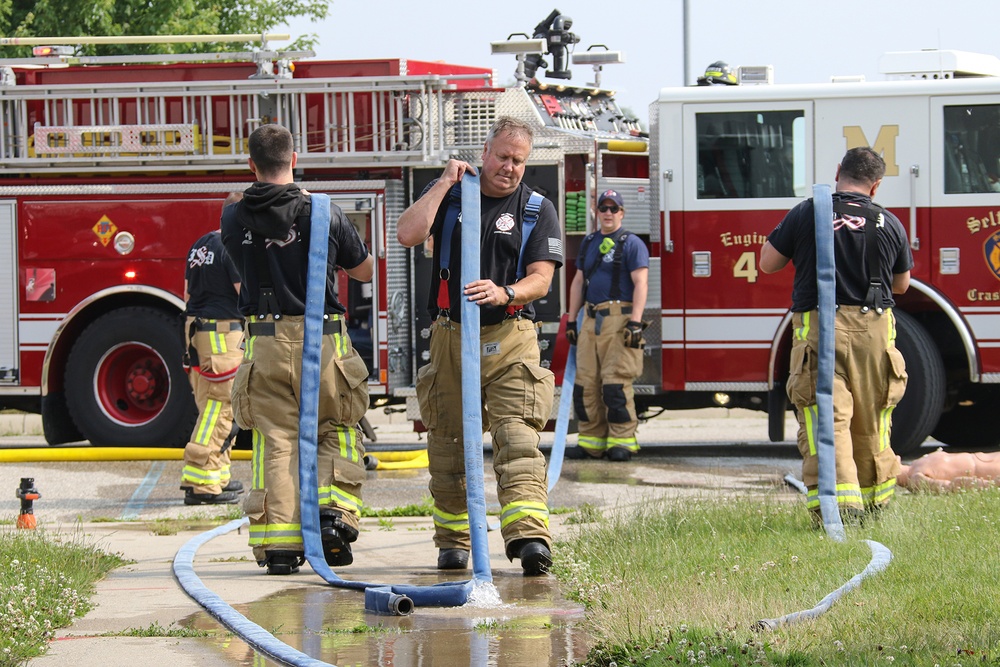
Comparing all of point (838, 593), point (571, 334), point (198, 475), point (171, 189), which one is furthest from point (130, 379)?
point (838, 593)

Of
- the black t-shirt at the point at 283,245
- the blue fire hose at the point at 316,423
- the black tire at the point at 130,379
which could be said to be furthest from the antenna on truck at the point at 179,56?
the blue fire hose at the point at 316,423

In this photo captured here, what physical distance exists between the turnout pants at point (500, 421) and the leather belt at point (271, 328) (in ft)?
1.34


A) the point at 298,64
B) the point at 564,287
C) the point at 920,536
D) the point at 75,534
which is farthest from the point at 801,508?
the point at 298,64

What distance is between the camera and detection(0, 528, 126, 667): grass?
4.34m

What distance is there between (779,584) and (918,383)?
5.19 meters

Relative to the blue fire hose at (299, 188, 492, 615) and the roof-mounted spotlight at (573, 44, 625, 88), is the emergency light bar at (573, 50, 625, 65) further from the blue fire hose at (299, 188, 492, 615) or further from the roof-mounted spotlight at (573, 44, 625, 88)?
the blue fire hose at (299, 188, 492, 615)

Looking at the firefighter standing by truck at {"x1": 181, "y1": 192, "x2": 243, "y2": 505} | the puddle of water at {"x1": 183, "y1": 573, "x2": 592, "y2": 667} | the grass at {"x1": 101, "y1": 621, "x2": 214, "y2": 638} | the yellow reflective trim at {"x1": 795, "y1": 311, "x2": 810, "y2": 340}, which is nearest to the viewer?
the puddle of water at {"x1": 183, "y1": 573, "x2": 592, "y2": 667}

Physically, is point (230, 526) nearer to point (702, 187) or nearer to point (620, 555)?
point (620, 555)

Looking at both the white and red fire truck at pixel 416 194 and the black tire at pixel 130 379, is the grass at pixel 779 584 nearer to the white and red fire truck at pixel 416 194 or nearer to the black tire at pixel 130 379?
the white and red fire truck at pixel 416 194

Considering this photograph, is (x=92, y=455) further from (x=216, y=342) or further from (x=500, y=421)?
(x=500, y=421)

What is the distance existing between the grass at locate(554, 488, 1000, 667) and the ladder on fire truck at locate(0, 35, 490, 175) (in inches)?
170

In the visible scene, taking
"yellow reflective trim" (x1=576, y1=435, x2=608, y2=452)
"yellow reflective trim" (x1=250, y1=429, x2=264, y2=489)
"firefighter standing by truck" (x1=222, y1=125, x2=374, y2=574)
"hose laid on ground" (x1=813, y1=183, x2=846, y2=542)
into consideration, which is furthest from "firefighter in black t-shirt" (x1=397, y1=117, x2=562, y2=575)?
"yellow reflective trim" (x1=576, y1=435, x2=608, y2=452)

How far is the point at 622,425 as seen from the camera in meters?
10.1

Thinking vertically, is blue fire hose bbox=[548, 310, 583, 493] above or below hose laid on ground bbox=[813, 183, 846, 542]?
below
